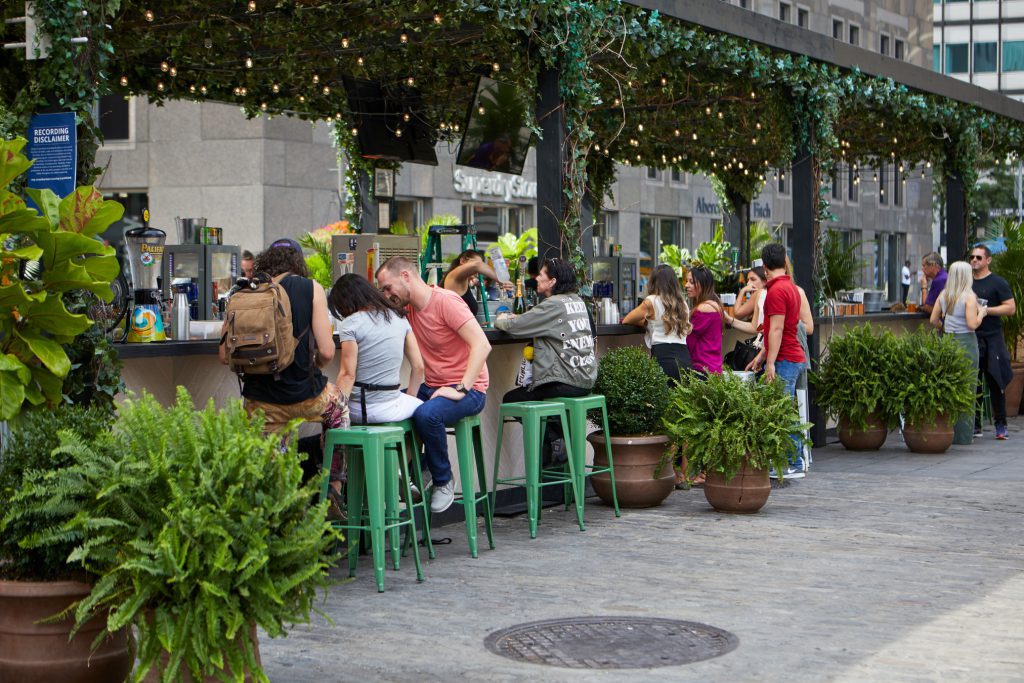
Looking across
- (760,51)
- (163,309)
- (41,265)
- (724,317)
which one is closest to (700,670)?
(41,265)

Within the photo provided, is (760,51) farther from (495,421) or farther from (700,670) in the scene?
(700,670)

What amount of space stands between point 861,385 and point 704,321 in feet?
8.76

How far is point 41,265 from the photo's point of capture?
5621 millimetres

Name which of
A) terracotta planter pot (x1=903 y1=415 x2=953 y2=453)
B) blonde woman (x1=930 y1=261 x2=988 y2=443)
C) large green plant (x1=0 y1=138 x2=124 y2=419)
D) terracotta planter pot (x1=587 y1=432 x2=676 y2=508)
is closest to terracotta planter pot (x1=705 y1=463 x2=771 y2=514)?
terracotta planter pot (x1=587 y1=432 x2=676 y2=508)

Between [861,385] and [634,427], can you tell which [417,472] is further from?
[861,385]

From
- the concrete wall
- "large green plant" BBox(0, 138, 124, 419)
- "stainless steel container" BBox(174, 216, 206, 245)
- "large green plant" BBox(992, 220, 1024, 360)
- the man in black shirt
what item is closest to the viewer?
"large green plant" BBox(0, 138, 124, 419)

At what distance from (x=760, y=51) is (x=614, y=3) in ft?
8.90

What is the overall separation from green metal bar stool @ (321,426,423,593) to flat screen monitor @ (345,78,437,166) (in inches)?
301

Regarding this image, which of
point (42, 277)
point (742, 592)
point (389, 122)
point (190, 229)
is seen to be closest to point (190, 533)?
point (42, 277)

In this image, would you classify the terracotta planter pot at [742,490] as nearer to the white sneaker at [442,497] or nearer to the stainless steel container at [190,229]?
the white sneaker at [442,497]

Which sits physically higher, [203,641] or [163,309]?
[163,309]

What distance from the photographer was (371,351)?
25.6ft

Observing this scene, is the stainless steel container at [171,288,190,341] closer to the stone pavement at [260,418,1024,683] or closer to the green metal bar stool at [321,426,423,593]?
the green metal bar stool at [321,426,423,593]

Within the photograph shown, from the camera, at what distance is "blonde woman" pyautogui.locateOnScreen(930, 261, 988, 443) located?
45.3ft
